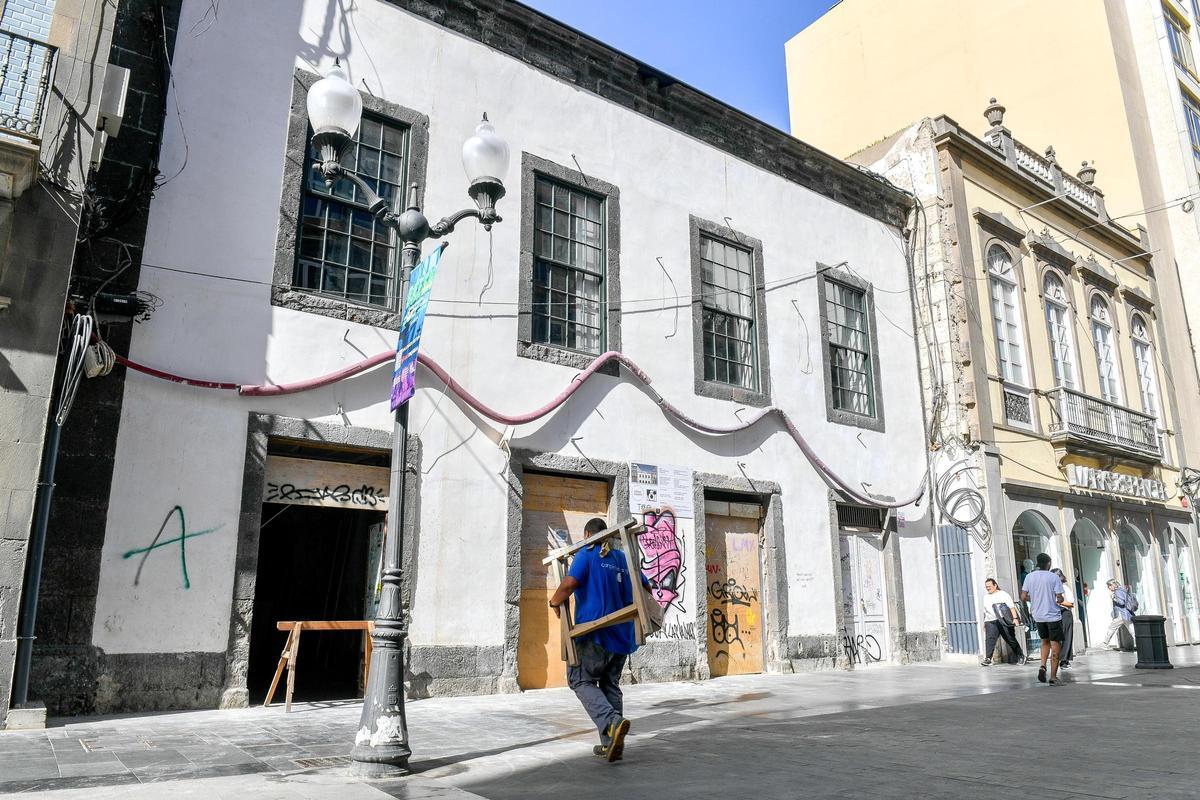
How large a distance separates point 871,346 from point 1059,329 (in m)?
6.32

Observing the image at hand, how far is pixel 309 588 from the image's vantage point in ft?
Result: 39.5

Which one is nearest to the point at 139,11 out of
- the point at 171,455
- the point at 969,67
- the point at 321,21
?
the point at 321,21

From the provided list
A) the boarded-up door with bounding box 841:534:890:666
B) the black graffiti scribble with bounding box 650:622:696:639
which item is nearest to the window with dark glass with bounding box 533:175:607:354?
the black graffiti scribble with bounding box 650:622:696:639

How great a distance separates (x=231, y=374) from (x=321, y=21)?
430cm

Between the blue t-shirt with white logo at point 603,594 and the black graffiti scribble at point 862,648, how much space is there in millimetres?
8499

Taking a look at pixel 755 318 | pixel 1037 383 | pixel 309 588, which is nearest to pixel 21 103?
pixel 309 588

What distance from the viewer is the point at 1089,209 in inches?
819

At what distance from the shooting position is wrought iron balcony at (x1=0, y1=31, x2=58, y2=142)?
701 cm

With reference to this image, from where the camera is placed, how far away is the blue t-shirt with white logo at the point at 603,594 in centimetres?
600

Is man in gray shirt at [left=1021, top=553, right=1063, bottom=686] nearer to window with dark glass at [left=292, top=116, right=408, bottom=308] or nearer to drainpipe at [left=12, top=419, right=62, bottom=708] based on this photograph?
window with dark glass at [left=292, top=116, right=408, bottom=308]

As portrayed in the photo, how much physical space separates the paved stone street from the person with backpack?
9030 mm

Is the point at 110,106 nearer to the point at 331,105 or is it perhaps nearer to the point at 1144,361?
the point at 331,105

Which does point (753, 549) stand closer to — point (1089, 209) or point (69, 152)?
point (69, 152)

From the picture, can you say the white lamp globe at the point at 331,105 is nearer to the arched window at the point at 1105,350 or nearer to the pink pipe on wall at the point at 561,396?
the pink pipe on wall at the point at 561,396
